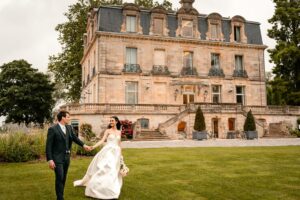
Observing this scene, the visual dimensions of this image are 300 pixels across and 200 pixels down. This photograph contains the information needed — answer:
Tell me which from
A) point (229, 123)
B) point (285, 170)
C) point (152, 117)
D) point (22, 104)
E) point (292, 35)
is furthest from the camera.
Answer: point (22, 104)

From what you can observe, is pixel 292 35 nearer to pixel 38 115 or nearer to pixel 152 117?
pixel 152 117

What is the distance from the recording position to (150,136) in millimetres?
24156

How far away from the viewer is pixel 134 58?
1132 inches

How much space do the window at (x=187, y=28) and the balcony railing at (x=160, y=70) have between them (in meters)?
3.91

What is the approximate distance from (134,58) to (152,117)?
595cm

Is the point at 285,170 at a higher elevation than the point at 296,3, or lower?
lower

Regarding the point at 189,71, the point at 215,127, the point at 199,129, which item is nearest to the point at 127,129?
the point at 199,129

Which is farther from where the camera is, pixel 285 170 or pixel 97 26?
pixel 97 26

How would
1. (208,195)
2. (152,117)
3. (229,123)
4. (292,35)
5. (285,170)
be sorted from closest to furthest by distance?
1. (208,195)
2. (285,170)
3. (152,117)
4. (229,123)
5. (292,35)

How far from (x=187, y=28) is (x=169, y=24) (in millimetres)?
1883

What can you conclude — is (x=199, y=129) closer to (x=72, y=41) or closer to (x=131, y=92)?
(x=131, y=92)

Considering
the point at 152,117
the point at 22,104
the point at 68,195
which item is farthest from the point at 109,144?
the point at 22,104

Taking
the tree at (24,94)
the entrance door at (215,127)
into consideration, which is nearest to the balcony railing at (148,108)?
the entrance door at (215,127)

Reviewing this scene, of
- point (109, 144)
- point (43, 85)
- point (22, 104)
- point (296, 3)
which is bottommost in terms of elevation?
point (109, 144)
